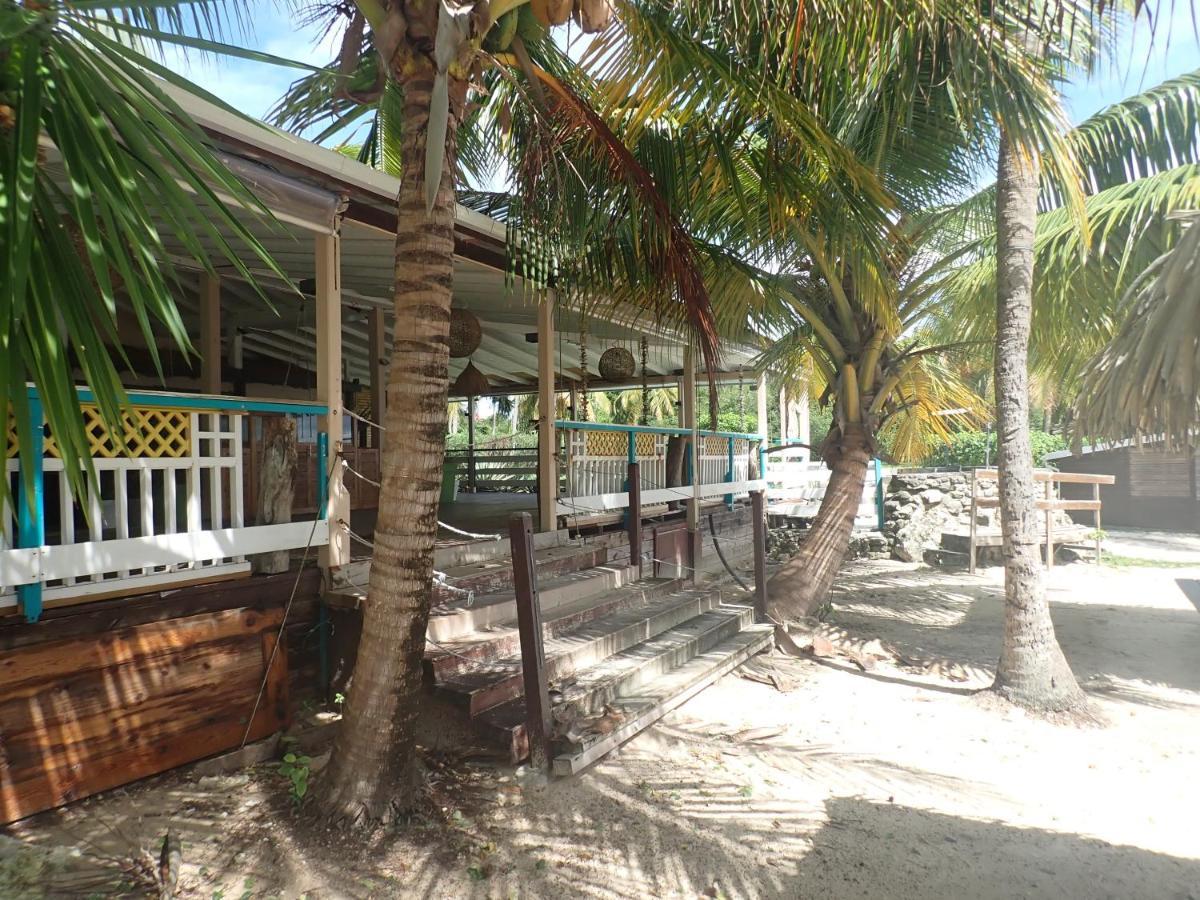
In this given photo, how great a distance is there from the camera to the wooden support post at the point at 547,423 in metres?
6.90

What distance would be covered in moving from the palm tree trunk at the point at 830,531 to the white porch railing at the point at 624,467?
1.49 metres

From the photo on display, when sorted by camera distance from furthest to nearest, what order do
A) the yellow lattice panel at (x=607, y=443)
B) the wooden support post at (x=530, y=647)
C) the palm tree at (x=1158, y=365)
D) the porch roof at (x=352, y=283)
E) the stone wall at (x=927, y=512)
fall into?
the stone wall at (x=927, y=512) → the yellow lattice panel at (x=607, y=443) → the porch roof at (x=352, y=283) → the wooden support post at (x=530, y=647) → the palm tree at (x=1158, y=365)

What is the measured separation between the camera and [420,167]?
11.3 ft

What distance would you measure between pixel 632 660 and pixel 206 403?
11.2 feet

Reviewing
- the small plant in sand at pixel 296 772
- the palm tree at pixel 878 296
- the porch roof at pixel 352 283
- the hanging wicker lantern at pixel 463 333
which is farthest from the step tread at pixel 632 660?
the hanging wicker lantern at pixel 463 333

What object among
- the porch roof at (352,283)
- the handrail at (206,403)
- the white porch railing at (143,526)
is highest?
the porch roof at (352,283)

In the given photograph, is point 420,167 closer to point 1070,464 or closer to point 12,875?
point 12,875

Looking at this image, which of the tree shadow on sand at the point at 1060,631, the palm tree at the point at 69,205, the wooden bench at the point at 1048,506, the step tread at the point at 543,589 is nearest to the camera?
the palm tree at the point at 69,205

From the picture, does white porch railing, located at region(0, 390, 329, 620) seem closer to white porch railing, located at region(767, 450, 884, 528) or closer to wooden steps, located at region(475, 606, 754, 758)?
wooden steps, located at region(475, 606, 754, 758)

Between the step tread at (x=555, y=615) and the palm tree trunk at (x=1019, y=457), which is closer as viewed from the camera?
the step tread at (x=555, y=615)

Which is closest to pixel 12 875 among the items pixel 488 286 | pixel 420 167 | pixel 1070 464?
pixel 420 167

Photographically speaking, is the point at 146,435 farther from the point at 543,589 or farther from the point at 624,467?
the point at 624,467

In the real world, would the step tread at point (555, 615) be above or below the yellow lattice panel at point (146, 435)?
below

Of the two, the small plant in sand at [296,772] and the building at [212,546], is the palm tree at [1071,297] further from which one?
the small plant in sand at [296,772]
